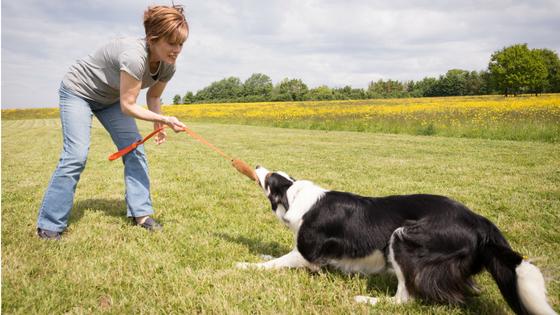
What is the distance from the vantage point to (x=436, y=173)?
755 centimetres

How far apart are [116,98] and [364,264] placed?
10.1 feet

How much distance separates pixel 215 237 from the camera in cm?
411

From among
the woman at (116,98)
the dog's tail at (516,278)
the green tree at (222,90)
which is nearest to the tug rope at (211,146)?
the woman at (116,98)

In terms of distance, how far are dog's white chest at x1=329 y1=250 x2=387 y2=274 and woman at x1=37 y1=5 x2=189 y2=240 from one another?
196 cm

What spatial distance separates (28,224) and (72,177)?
1100 mm

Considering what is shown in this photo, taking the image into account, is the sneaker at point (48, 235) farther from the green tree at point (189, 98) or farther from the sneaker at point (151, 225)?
the green tree at point (189, 98)

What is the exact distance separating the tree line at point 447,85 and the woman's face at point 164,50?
59402mm

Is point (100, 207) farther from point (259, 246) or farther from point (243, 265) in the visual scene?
point (243, 265)

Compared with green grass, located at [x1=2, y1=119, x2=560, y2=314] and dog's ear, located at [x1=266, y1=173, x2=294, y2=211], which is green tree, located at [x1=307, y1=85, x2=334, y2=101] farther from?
dog's ear, located at [x1=266, y1=173, x2=294, y2=211]

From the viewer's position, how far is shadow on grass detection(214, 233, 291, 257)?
3.84 metres

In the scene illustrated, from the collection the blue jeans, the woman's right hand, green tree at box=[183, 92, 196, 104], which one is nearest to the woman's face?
the woman's right hand

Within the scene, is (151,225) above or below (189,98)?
below

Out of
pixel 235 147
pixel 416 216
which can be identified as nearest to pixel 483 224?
pixel 416 216

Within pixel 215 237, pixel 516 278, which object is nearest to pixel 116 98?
pixel 215 237
